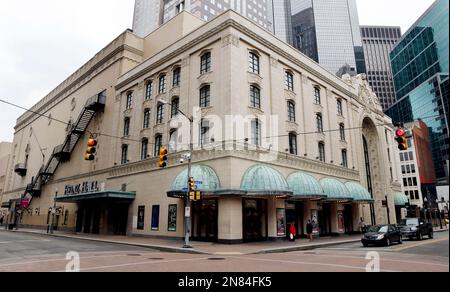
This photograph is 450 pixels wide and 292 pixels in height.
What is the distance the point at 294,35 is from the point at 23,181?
173 metres

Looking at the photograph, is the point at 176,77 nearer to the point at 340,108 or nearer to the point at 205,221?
the point at 205,221

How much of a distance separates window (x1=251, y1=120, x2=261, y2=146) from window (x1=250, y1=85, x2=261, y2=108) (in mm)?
1659

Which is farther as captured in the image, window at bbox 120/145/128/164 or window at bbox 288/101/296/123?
window at bbox 120/145/128/164

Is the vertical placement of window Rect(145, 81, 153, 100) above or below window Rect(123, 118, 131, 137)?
→ above

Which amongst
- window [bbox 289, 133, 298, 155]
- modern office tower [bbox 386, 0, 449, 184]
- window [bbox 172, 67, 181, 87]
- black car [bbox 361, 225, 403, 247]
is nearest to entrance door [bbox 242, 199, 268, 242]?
window [bbox 289, 133, 298, 155]

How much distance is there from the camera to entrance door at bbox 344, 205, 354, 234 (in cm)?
3703

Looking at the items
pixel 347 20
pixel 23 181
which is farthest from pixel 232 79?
pixel 347 20

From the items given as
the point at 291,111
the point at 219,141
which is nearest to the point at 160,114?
the point at 219,141

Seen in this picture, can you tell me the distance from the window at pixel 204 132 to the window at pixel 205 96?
169 cm

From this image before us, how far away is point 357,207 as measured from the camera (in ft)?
125

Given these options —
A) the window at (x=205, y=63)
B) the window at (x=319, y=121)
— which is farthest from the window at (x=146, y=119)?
the window at (x=319, y=121)

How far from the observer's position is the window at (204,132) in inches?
1047

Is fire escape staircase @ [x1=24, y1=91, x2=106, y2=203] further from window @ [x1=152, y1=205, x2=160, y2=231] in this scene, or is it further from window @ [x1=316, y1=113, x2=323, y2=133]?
window @ [x1=316, y1=113, x2=323, y2=133]
